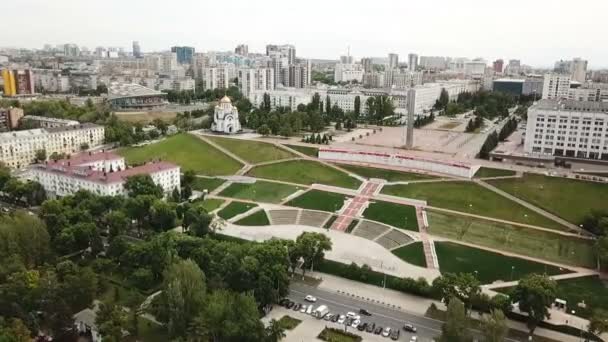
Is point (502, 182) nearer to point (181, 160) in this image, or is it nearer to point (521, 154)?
point (521, 154)

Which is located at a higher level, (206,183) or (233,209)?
(206,183)

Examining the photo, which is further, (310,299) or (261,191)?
(261,191)

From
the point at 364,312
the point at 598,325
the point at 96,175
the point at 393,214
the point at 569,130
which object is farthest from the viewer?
the point at 569,130

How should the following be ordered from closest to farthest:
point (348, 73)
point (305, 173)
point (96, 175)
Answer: point (96, 175) < point (305, 173) < point (348, 73)

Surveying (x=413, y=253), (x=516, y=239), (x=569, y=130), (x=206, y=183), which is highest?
(x=569, y=130)

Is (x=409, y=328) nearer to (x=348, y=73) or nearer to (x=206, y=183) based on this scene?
(x=206, y=183)

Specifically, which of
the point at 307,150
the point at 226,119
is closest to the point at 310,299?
the point at 307,150
